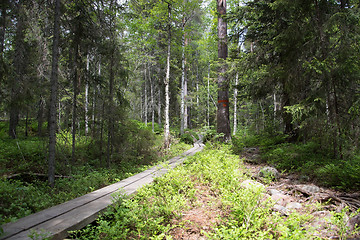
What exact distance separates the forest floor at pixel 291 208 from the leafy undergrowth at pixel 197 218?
17mm

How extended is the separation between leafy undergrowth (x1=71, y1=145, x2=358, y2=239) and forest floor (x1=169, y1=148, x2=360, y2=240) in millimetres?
17

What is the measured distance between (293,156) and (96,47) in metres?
9.31

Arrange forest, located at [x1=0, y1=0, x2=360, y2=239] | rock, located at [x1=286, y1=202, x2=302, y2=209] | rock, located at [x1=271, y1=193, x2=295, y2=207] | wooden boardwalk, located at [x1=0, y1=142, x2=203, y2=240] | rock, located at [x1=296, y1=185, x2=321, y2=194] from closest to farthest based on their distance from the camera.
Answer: wooden boardwalk, located at [x1=0, y1=142, x2=203, y2=240] → rock, located at [x1=286, y1=202, x2=302, y2=209] → rock, located at [x1=271, y1=193, x2=295, y2=207] → rock, located at [x1=296, y1=185, x2=321, y2=194] → forest, located at [x1=0, y1=0, x2=360, y2=239]

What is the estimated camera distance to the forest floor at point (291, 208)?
292cm

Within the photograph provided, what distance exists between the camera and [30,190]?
5.57 m

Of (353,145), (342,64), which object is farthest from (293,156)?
(342,64)

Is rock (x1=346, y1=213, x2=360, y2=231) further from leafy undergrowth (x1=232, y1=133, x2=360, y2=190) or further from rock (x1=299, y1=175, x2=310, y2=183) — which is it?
rock (x1=299, y1=175, x2=310, y2=183)

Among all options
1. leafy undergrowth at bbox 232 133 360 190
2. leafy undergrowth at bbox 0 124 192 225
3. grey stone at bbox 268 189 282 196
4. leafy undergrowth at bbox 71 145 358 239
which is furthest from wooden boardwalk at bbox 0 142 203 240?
leafy undergrowth at bbox 232 133 360 190

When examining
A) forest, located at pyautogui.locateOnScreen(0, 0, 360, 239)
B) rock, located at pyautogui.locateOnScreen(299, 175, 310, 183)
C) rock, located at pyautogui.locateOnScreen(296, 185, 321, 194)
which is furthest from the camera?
forest, located at pyautogui.locateOnScreen(0, 0, 360, 239)

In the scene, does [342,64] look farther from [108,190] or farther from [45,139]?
[45,139]

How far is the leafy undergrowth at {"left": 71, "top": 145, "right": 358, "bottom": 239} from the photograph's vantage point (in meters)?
2.65

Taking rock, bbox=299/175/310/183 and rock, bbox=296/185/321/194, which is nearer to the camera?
rock, bbox=296/185/321/194

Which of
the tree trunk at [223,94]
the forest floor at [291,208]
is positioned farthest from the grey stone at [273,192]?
the tree trunk at [223,94]

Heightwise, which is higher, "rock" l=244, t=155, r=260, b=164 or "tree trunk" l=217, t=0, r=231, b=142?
"tree trunk" l=217, t=0, r=231, b=142
